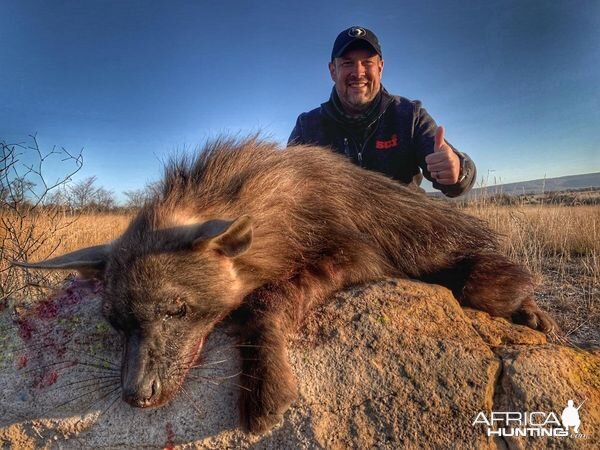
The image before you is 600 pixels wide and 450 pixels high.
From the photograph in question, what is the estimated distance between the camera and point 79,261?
265 cm

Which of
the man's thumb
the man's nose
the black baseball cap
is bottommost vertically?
the man's thumb

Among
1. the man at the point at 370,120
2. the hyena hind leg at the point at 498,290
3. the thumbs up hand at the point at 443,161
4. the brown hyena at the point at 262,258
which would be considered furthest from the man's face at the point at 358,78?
the hyena hind leg at the point at 498,290

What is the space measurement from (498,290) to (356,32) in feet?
13.5

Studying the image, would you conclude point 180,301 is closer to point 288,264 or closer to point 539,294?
point 288,264

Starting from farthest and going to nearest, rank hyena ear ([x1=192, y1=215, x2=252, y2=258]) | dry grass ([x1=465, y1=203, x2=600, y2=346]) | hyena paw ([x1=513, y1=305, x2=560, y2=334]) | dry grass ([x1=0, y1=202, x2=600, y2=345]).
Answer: dry grass ([x1=0, y1=202, x2=600, y2=345]) → dry grass ([x1=465, y1=203, x2=600, y2=346]) → hyena paw ([x1=513, y1=305, x2=560, y2=334]) → hyena ear ([x1=192, y1=215, x2=252, y2=258])

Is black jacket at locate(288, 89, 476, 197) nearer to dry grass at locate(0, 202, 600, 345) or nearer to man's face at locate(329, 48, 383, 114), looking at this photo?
man's face at locate(329, 48, 383, 114)

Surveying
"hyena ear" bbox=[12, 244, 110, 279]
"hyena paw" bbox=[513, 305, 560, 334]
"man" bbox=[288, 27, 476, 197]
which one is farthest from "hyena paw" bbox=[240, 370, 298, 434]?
"man" bbox=[288, 27, 476, 197]

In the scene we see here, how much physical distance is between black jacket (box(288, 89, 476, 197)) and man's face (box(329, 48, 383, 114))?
0.69ft

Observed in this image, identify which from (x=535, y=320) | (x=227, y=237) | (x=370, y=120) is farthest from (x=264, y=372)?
(x=370, y=120)

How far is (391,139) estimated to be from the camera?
5.95 meters

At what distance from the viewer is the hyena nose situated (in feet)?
6.92

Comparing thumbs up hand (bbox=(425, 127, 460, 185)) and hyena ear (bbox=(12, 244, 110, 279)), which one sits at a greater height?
thumbs up hand (bbox=(425, 127, 460, 185))

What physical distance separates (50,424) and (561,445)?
8.71ft

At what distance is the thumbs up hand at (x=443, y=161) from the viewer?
166 inches
